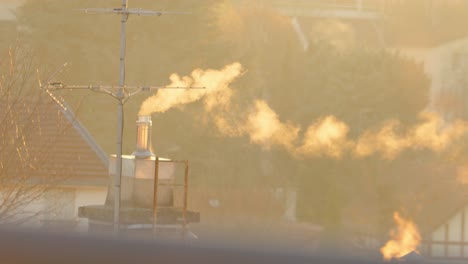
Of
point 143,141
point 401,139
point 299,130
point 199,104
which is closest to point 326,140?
point 299,130

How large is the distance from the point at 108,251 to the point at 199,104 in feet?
210

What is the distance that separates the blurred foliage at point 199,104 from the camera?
66.1 meters

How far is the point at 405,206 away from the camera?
6256 cm

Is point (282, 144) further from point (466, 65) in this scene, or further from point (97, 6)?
point (466, 65)

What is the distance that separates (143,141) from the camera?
30.0 m

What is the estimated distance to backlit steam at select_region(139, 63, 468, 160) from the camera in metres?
69.3

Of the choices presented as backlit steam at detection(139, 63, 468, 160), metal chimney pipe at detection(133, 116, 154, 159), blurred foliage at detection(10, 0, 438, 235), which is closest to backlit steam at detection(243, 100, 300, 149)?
backlit steam at detection(139, 63, 468, 160)

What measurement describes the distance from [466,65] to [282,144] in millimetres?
31521

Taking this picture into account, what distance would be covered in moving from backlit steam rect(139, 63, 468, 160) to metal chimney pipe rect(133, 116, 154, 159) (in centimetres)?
3277

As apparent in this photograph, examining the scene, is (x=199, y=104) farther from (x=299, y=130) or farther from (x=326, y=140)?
(x=326, y=140)

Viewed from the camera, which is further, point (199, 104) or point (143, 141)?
point (199, 104)

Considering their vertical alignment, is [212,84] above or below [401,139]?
above

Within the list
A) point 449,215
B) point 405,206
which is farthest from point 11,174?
point 405,206

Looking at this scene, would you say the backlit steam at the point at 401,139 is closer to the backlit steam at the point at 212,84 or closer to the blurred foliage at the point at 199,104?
the blurred foliage at the point at 199,104
